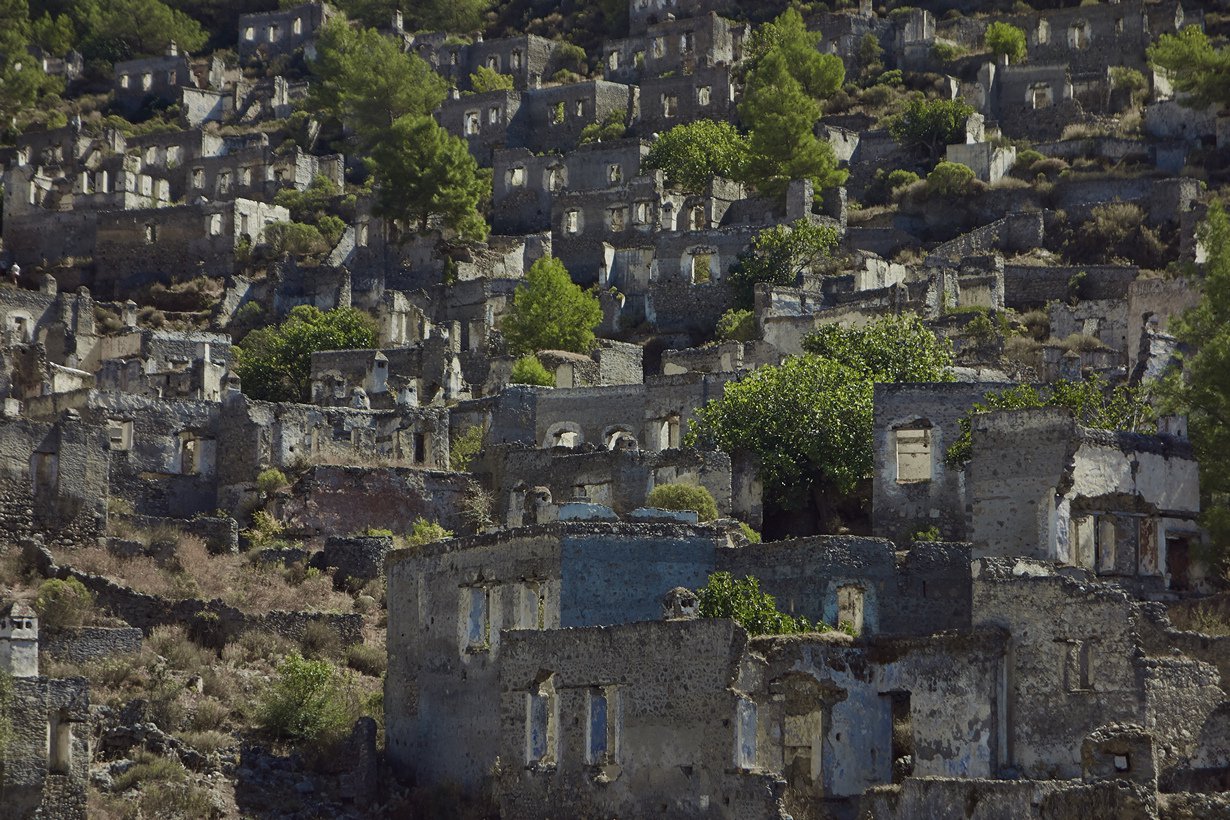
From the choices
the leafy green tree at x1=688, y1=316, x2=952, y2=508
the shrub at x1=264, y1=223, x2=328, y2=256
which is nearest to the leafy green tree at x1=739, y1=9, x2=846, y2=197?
the shrub at x1=264, y1=223, x2=328, y2=256

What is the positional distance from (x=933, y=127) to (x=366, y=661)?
46.8m

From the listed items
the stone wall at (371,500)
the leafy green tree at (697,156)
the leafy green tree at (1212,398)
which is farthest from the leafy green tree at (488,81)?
the leafy green tree at (1212,398)

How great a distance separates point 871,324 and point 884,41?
1537 inches

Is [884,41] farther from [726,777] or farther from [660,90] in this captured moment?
[726,777]

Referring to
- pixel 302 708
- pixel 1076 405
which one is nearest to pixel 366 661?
pixel 302 708

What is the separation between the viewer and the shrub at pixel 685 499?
5494 cm

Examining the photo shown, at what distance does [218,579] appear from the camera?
55312 millimetres

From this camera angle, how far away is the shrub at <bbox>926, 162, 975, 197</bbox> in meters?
86.9

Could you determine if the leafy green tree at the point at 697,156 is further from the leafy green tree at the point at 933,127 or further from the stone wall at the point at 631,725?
the stone wall at the point at 631,725

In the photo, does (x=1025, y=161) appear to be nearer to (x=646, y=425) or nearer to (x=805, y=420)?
(x=646, y=425)

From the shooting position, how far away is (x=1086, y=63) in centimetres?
10019

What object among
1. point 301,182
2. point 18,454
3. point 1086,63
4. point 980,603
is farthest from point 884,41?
point 980,603

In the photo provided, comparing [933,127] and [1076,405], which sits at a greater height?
[933,127]

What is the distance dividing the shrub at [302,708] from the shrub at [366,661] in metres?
3.28
